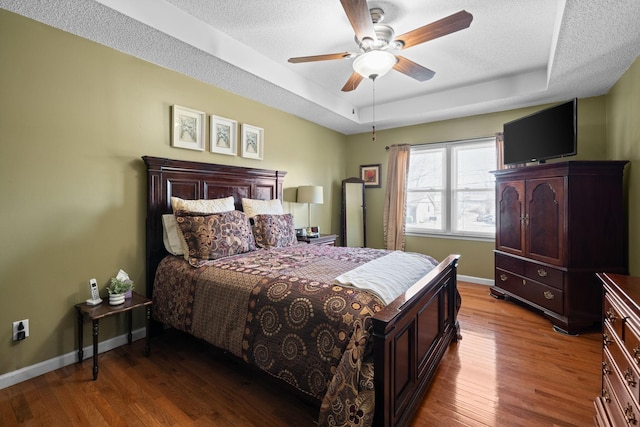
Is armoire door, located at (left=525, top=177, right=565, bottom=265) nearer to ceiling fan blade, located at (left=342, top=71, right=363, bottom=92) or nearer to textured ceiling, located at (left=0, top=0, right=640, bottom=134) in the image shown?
textured ceiling, located at (left=0, top=0, right=640, bottom=134)

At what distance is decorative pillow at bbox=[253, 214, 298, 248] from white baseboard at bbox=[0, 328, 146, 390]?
1.41m

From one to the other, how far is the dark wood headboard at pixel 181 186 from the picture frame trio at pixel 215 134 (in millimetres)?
231

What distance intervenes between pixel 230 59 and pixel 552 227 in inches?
142

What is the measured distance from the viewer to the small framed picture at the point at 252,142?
358cm

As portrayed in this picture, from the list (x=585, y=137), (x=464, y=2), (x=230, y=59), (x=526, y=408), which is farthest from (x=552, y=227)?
(x=230, y=59)

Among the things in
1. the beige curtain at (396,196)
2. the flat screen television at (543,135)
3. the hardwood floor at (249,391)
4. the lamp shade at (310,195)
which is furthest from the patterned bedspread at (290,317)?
the beige curtain at (396,196)

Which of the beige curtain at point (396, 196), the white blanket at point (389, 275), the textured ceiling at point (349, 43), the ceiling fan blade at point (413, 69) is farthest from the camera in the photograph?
the beige curtain at point (396, 196)

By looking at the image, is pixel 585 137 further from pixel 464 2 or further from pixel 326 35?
pixel 326 35

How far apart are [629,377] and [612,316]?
0.30 m

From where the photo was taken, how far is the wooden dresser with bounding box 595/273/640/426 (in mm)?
1083

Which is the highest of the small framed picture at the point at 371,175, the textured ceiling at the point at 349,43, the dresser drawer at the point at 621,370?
the textured ceiling at the point at 349,43

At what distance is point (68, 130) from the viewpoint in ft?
7.31

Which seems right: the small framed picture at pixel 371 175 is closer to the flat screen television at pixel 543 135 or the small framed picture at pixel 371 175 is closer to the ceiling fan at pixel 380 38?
the flat screen television at pixel 543 135

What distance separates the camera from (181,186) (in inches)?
113
